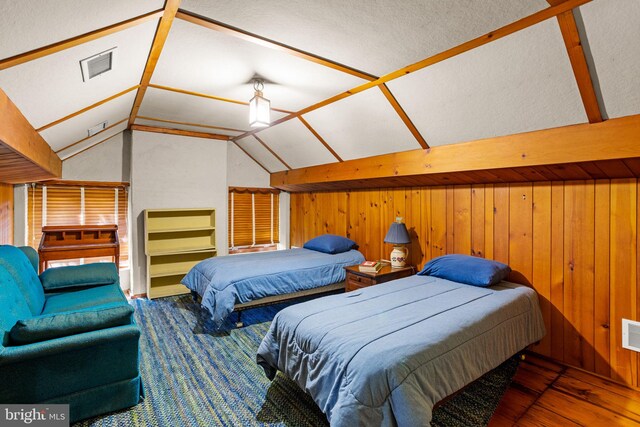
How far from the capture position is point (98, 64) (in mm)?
1918

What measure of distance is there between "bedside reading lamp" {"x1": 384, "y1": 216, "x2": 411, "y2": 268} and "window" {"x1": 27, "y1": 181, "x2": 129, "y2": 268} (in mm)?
3569

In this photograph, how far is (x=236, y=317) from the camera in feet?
11.7

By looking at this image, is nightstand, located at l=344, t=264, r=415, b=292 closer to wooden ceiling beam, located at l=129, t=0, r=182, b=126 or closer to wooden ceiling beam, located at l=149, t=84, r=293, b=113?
wooden ceiling beam, located at l=149, t=84, r=293, b=113

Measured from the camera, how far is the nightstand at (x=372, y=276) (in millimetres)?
3309

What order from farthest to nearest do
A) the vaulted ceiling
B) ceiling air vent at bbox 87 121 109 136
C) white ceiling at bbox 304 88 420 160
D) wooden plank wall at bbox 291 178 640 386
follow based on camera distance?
ceiling air vent at bbox 87 121 109 136, white ceiling at bbox 304 88 420 160, wooden plank wall at bbox 291 178 640 386, the vaulted ceiling

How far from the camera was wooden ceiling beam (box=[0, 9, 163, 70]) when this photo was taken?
1392mm

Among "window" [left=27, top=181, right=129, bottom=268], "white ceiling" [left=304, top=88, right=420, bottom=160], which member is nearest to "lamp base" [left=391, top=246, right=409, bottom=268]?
"white ceiling" [left=304, top=88, right=420, bottom=160]

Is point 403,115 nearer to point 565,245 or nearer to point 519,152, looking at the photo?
point 519,152

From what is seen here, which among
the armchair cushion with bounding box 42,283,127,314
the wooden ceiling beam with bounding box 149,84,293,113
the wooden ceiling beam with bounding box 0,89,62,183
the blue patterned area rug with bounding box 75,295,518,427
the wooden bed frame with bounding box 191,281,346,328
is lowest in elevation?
the blue patterned area rug with bounding box 75,295,518,427

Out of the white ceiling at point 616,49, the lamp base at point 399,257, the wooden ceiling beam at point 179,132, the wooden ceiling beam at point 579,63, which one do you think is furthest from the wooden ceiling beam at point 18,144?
the lamp base at point 399,257

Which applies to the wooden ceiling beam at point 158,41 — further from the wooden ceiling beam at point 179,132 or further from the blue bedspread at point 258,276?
the blue bedspread at point 258,276

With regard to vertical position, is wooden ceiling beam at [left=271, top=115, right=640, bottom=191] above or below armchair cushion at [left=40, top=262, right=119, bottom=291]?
above

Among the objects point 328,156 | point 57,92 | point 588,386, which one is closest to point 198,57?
point 57,92

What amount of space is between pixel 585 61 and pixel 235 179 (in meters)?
4.51
